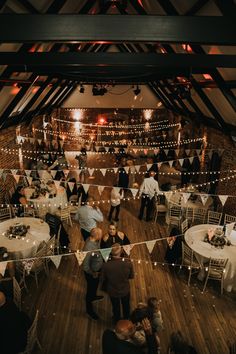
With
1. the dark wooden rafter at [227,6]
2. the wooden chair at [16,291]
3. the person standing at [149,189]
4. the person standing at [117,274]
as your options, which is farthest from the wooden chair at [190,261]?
the dark wooden rafter at [227,6]

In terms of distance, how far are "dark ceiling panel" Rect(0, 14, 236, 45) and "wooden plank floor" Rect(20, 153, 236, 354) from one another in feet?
14.3

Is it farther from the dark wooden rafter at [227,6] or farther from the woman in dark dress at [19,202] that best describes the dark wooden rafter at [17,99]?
the dark wooden rafter at [227,6]

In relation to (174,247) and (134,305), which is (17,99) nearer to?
(174,247)

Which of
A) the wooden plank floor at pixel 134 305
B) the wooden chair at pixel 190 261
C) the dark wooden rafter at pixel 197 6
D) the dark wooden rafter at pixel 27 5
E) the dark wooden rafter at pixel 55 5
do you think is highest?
the dark wooden rafter at pixel 55 5

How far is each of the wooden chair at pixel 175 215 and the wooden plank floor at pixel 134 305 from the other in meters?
1.38

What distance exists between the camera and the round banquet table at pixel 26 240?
5.60 metres

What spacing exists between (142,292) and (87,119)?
42.7 ft

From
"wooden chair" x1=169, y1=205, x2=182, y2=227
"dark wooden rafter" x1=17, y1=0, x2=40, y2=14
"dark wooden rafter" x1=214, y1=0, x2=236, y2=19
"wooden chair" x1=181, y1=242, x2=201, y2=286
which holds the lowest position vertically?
"wooden chair" x1=181, y1=242, x2=201, y2=286

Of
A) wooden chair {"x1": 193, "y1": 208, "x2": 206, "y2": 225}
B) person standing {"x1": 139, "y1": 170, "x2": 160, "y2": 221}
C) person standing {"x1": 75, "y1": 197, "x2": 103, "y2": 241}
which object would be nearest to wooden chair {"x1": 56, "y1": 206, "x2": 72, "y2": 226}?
person standing {"x1": 75, "y1": 197, "x2": 103, "y2": 241}

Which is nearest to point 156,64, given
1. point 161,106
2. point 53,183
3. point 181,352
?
point 181,352

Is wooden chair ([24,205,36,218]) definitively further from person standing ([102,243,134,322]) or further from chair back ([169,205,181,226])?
person standing ([102,243,134,322])

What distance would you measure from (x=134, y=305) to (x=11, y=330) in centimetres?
232

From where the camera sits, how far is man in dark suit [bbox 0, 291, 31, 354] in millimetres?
3779

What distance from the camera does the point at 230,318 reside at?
16.9 ft
